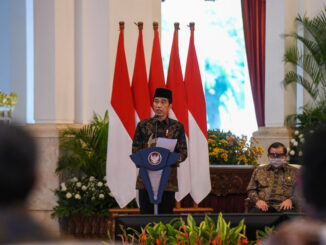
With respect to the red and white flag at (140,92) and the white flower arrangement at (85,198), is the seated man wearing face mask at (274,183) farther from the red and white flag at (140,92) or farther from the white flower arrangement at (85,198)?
the white flower arrangement at (85,198)

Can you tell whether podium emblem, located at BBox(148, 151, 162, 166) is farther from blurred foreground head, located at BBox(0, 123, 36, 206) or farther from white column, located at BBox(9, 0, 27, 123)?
white column, located at BBox(9, 0, 27, 123)

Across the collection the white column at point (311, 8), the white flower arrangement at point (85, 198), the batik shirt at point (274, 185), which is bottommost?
the white flower arrangement at point (85, 198)

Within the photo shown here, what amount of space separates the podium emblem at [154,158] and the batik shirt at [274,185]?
1352 mm

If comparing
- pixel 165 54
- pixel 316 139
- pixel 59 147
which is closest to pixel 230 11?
pixel 165 54

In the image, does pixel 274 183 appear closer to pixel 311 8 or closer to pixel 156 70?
pixel 156 70

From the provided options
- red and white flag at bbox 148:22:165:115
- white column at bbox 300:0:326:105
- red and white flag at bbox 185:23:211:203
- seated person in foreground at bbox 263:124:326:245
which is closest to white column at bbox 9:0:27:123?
red and white flag at bbox 148:22:165:115

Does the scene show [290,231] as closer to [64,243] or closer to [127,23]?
[64,243]

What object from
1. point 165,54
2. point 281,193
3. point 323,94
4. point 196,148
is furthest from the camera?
point 165,54

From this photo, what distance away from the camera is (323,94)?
943 centimetres

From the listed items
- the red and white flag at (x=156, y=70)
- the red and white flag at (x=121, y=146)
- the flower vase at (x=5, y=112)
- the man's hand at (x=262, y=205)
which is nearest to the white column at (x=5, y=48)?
the flower vase at (x=5, y=112)

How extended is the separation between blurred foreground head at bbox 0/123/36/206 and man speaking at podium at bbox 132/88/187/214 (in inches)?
179

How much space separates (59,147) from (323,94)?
4.03 metres

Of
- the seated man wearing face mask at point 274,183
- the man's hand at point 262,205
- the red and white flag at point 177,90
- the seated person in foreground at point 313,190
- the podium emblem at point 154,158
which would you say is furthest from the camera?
the red and white flag at point 177,90

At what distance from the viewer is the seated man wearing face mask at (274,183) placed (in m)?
6.27
